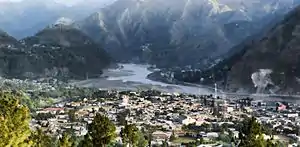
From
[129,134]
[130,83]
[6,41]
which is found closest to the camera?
[129,134]

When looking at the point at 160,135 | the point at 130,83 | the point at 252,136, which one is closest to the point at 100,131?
the point at 252,136

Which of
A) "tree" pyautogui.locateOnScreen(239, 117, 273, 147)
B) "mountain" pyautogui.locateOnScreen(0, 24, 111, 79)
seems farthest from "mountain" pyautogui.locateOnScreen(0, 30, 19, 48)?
"tree" pyautogui.locateOnScreen(239, 117, 273, 147)

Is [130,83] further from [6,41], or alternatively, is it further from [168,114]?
[168,114]

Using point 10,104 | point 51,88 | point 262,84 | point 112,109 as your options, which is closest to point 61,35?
point 51,88

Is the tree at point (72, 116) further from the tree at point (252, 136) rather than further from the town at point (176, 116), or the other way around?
the tree at point (252, 136)

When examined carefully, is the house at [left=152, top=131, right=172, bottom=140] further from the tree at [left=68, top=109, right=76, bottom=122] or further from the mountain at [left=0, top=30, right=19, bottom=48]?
the mountain at [left=0, top=30, right=19, bottom=48]

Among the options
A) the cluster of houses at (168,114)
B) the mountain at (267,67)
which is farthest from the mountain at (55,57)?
the cluster of houses at (168,114)
